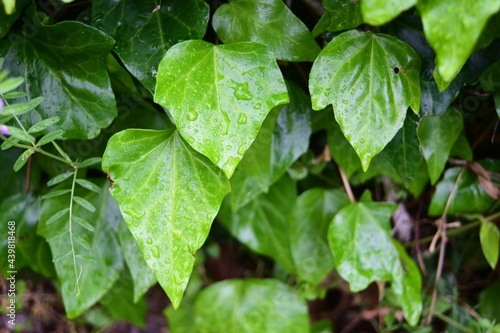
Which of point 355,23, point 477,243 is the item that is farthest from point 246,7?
point 477,243

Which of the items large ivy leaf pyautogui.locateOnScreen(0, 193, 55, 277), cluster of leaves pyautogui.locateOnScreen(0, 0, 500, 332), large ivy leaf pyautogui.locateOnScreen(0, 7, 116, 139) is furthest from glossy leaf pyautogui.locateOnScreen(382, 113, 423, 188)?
large ivy leaf pyautogui.locateOnScreen(0, 193, 55, 277)

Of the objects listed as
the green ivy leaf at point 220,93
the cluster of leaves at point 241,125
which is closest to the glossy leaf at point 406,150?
the cluster of leaves at point 241,125

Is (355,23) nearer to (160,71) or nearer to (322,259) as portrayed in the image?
(160,71)

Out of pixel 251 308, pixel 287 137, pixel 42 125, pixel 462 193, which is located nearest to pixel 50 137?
pixel 42 125

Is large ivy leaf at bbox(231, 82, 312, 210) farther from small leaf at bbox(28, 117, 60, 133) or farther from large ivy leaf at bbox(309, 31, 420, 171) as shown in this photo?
small leaf at bbox(28, 117, 60, 133)

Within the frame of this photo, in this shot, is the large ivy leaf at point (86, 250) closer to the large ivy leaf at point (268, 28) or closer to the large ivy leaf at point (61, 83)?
the large ivy leaf at point (61, 83)
